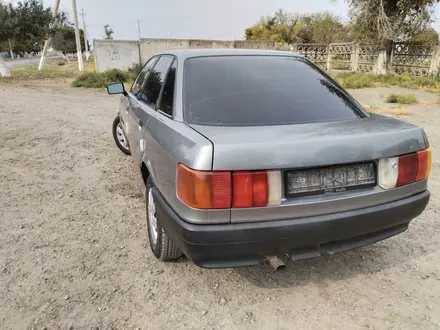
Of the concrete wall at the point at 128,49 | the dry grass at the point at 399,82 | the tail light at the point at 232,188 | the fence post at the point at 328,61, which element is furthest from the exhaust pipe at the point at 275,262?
the fence post at the point at 328,61

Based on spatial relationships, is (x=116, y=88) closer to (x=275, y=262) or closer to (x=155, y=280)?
(x=155, y=280)

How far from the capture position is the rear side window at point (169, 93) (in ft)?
8.39

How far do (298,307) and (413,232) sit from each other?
A: 159 centimetres

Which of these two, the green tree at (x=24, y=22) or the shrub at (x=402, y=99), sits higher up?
the green tree at (x=24, y=22)

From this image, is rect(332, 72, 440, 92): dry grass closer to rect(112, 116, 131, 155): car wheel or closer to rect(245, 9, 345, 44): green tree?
rect(112, 116, 131, 155): car wheel

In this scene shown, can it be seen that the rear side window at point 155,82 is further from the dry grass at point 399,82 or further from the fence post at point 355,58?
the fence post at point 355,58

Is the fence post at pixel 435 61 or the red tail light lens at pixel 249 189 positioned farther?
the fence post at pixel 435 61

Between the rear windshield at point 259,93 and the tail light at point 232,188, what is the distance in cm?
49

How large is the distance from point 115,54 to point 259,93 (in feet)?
59.2

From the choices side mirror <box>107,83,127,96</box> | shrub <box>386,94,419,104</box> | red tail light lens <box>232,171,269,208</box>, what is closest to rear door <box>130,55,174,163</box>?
side mirror <box>107,83,127,96</box>

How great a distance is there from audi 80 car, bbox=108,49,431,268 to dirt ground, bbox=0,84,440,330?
0.40 metres

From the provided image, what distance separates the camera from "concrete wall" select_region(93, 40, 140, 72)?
18.5m

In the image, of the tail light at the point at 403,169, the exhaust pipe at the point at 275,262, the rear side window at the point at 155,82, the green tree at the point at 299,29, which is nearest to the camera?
the exhaust pipe at the point at 275,262

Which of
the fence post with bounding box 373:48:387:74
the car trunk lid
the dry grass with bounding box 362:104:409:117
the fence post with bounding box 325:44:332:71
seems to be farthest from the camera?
the fence post with bounding box 325:44:332:71
